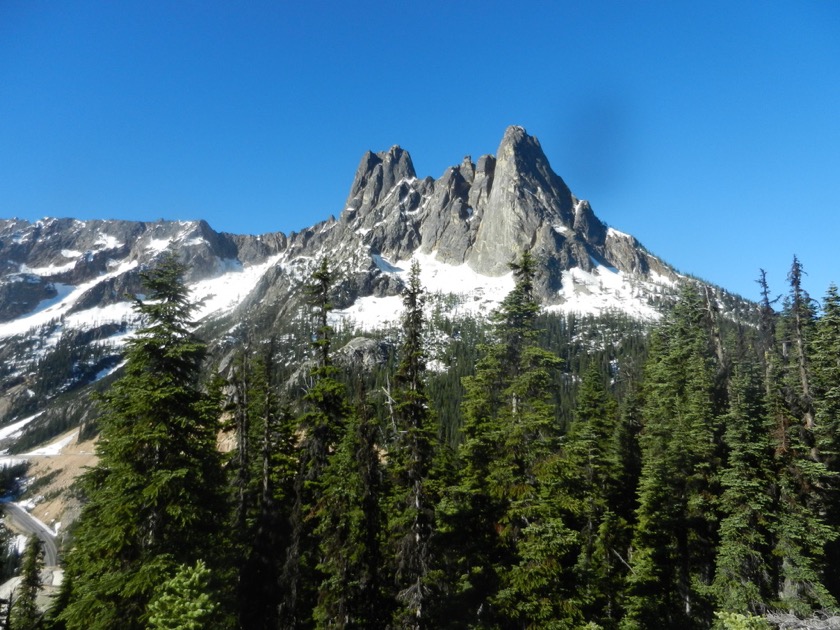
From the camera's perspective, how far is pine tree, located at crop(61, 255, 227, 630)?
532 inches

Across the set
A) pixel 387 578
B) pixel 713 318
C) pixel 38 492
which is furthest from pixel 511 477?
pixel 38 492

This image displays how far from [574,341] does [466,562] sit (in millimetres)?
169617

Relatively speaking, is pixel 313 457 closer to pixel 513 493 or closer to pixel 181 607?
pixel 513 493

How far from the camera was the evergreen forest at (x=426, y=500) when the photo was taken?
1490 cm

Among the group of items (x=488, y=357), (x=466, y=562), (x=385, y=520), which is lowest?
(x=466, y=562)

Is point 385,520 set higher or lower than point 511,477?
lower

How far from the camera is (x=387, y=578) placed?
18812mm

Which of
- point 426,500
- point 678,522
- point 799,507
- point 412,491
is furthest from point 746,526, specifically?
point 412,491

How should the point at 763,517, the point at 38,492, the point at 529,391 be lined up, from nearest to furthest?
1. the point at 529,391
2. the point at 763,517
3. the point at 38,492

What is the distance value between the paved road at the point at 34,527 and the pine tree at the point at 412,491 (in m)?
99.0

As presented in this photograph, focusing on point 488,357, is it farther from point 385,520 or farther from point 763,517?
point 763,517

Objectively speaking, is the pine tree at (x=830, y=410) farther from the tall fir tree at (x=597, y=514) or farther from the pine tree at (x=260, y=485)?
the pine tree at (x=260, y=485)

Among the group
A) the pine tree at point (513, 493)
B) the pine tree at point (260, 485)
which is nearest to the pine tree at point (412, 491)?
the pine tree at point (513, 493)

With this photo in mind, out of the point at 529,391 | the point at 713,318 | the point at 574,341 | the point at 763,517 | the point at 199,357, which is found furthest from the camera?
the point at 574,341
